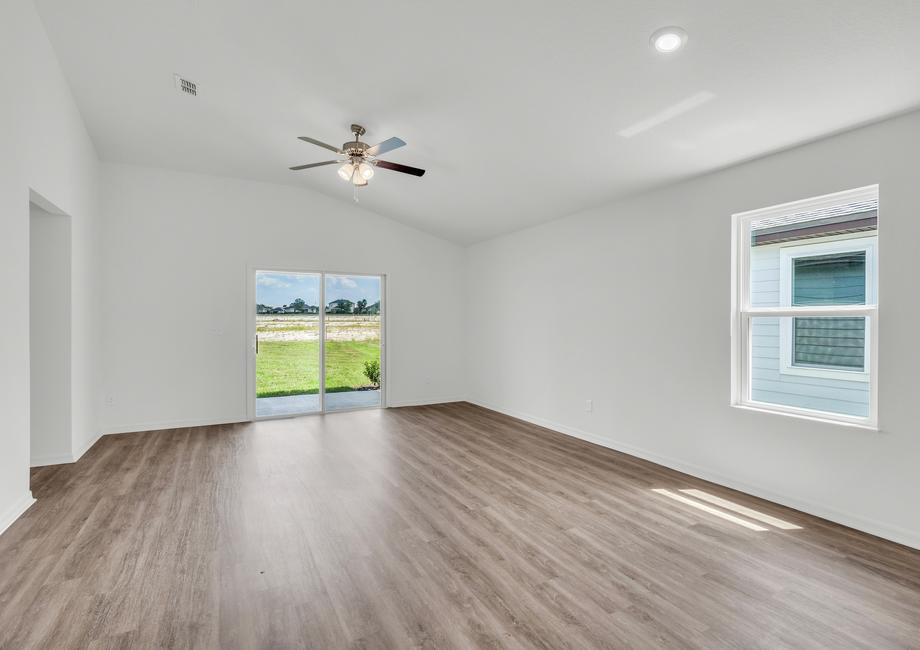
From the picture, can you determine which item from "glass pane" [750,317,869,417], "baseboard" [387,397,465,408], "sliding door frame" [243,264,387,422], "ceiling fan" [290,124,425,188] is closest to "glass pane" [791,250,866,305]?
"glass pane" [750,317,869,417]

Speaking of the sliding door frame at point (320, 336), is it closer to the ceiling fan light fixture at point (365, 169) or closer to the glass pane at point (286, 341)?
the glass pane at point (286, 341)

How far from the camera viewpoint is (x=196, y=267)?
18.7 feet

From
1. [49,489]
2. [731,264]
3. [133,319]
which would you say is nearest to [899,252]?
[731,264]

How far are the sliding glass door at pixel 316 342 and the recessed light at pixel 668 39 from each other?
201 inches

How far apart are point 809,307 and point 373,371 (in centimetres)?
543

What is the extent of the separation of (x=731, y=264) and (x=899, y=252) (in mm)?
1025

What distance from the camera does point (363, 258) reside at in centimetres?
671

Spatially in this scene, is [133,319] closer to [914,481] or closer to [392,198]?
[392,198]

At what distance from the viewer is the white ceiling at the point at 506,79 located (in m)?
2.29

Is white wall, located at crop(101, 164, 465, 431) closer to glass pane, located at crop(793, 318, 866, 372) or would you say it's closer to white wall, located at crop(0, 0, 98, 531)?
white wall, located at crop(0, 0, 98, 531)

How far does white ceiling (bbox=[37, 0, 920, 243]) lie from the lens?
2.29m

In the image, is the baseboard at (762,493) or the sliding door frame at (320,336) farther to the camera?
the sliding door frame at (320,336)

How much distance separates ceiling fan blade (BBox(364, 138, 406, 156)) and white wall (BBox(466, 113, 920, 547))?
247cm

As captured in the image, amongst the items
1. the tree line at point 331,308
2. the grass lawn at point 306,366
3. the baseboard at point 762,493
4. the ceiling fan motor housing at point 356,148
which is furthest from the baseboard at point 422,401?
the ceiling fan motor housing at point 356,148
